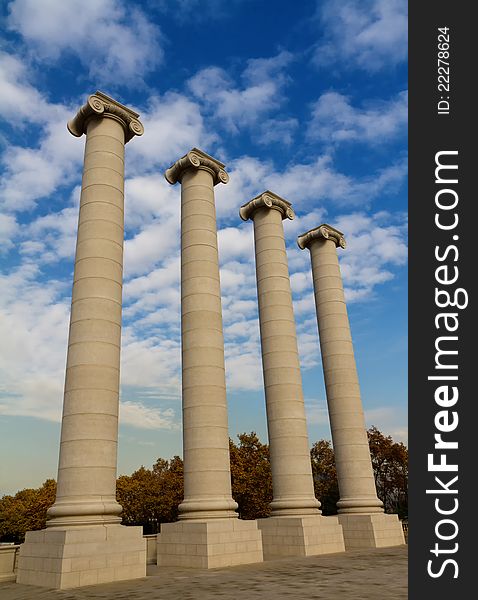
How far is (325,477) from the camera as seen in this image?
172 m

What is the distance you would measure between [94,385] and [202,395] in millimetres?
15585

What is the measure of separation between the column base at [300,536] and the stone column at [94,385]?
24800 mm

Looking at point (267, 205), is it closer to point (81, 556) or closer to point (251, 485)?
point (81, 556)

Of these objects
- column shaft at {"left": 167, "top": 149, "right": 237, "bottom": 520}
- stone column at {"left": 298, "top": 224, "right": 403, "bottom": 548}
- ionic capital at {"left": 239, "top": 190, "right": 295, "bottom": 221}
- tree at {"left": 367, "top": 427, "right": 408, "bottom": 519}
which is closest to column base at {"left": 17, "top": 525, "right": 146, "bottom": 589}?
column shaft at {"left": 167, "top": 149, "right": 237, "bottom": 520}

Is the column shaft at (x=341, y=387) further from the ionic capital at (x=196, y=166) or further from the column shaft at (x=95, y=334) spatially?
the column shaft at (x=95, y=334)

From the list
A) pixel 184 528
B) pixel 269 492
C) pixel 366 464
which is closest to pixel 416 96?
pixel 184 528

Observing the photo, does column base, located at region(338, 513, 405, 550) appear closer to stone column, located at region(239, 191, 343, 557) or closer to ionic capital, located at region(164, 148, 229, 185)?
stone column, located at region(239, 191, 343, 557)

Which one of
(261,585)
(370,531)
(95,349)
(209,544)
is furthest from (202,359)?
(370,531)

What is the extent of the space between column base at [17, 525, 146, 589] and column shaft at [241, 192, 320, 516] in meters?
28.7

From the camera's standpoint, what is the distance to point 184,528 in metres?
58.0

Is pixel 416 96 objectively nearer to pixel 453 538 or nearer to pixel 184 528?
pixel 453 538

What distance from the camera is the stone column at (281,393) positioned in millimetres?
70938

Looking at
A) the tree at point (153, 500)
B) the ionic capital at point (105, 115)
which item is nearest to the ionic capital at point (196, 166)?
the ionic capital at point (105, 115)

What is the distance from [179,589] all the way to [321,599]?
41.7 ft
